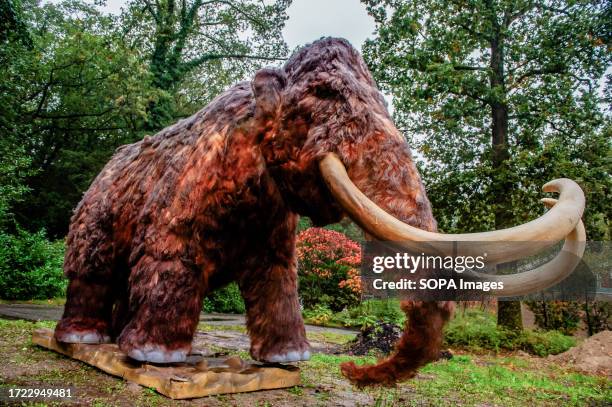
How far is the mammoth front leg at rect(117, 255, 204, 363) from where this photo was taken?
7.95 feet

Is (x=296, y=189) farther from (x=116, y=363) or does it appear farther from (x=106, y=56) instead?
(x=106, y=56)

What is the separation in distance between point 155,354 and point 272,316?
2.31 ft

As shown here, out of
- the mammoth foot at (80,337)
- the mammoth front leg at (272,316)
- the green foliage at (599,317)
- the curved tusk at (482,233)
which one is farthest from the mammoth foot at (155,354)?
the green foliage at (599,317)

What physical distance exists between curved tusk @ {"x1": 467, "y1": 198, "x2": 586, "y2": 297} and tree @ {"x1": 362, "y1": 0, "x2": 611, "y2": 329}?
7.29m

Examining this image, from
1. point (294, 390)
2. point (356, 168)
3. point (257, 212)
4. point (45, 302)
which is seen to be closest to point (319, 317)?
point (45, 302)

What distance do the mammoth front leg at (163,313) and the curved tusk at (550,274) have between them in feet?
4.66

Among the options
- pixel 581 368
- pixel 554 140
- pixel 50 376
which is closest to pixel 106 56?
pixel 554 140

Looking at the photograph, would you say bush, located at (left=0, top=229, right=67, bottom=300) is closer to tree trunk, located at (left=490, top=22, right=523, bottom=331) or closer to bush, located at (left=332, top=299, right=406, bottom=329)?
bush, located at (left=332, top=299, right=406, bottom=329)

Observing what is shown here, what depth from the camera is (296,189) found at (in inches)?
92.4

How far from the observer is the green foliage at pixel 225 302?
38.5ft

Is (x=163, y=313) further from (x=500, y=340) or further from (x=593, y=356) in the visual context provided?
(x=500, y=340)

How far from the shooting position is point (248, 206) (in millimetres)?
2529

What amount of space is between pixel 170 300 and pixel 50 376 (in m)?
0.94

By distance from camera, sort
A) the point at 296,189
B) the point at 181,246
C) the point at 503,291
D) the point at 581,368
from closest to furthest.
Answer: the point at 503,291 → the point at 296,189 → the point at 181,246 → the point at 581,368
